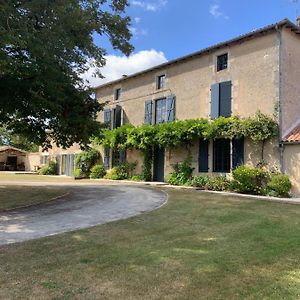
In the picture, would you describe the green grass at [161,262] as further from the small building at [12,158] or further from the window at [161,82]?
the small building at [12,158]

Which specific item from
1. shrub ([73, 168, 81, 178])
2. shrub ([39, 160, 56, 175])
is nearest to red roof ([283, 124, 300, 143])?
shrub ([73, 168, 81, 178])

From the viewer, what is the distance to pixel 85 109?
13.2m

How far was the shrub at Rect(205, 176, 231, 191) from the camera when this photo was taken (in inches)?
628

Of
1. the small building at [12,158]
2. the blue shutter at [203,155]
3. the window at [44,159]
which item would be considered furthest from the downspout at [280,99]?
the small building at [12,158]

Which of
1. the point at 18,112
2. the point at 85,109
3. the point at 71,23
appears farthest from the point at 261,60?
the point at 18,112

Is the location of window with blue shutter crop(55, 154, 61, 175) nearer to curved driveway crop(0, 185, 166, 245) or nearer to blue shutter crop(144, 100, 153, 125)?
blue shutter crop(144, 100, 153, 125)

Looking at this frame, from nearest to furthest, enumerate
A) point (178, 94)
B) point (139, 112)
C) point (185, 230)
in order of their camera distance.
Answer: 1. point (185, 230)
2. point (178, 94)
3. point (139, 112)

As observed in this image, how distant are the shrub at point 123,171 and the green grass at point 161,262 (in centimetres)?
1359

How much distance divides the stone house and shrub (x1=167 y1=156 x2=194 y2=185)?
345 millimetres

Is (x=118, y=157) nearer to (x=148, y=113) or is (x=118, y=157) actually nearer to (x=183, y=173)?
(x=148, y=113)

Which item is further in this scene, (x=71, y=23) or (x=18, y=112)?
(x=18, y=112)

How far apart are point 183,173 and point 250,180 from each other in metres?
4.62

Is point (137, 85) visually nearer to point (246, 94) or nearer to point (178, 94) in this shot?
point (178, 94)

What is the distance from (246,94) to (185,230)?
34.1ft
